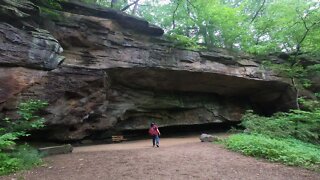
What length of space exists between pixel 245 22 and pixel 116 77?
36.4 ft

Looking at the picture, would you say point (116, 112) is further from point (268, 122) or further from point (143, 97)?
point (268, 122)

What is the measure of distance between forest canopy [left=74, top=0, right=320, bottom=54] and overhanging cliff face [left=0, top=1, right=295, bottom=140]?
184 centimetres

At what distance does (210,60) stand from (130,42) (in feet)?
17.6

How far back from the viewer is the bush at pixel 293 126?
12.9m

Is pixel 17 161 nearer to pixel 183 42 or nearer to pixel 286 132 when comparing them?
pixel 183 42

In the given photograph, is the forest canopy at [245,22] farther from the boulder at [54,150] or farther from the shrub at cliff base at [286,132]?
the boulder at [54,150]

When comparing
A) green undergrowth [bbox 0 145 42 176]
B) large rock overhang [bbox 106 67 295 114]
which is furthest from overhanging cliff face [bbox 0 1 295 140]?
green undergrowth [bbox 0 145 42 176]

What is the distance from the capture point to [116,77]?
14727 mm

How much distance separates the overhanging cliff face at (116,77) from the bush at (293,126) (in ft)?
14.2

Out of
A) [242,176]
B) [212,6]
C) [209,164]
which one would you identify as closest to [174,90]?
[212,6]

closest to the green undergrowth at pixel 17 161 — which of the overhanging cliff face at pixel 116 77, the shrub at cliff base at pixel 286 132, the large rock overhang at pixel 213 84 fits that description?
the overhanging cliff face at pixel 116 77

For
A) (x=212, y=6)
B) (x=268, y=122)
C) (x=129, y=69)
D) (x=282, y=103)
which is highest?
(x=212, y=6)

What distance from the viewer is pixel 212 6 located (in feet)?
58.7

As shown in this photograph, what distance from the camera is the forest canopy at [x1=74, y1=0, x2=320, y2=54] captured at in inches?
578
